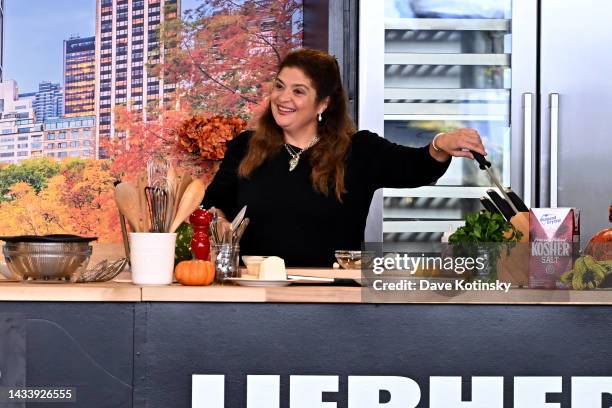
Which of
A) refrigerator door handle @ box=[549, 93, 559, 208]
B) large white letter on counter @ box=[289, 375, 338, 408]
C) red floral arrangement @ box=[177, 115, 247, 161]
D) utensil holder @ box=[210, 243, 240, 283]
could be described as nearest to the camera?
large white letter on counter @ box=[289, 375, 338, 408]

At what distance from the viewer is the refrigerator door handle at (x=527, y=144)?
3.76m

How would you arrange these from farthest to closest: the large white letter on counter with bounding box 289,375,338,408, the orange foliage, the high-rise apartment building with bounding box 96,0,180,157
→ the high-rise apartment building with bounding box 96,0,180,157 < the orange foliage < the large white letter on counter with bounding box 289,375,338,408

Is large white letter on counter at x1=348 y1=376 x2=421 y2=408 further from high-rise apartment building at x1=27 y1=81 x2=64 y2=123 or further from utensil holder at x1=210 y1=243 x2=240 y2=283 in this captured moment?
high-rise apartment building at x1=27 y1=81 x2=64 y2=123

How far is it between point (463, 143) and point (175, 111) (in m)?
2.64

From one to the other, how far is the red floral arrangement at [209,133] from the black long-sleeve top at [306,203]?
1.16 meters

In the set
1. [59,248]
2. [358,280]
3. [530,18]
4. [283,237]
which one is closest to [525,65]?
[530,18]

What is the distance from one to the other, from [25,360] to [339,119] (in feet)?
5.47

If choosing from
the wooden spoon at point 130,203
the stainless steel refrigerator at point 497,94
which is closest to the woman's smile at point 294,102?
the stainless steel refrigerator at point 497,94

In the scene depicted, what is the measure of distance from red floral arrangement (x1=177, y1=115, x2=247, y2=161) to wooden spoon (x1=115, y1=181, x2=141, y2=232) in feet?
7.51

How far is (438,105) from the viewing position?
3.85m

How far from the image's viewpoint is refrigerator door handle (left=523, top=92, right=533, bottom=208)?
12.3 ft

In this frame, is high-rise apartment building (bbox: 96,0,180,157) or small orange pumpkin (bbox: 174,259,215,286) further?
high-rise apartment building (bbox: 96,0,180,157)

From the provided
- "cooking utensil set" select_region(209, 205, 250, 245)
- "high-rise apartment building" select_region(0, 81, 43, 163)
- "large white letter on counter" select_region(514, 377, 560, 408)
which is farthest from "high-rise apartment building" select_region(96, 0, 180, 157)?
"large white letter on counter" select_region(514, 377, 560, 408)

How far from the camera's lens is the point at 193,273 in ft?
6.90
